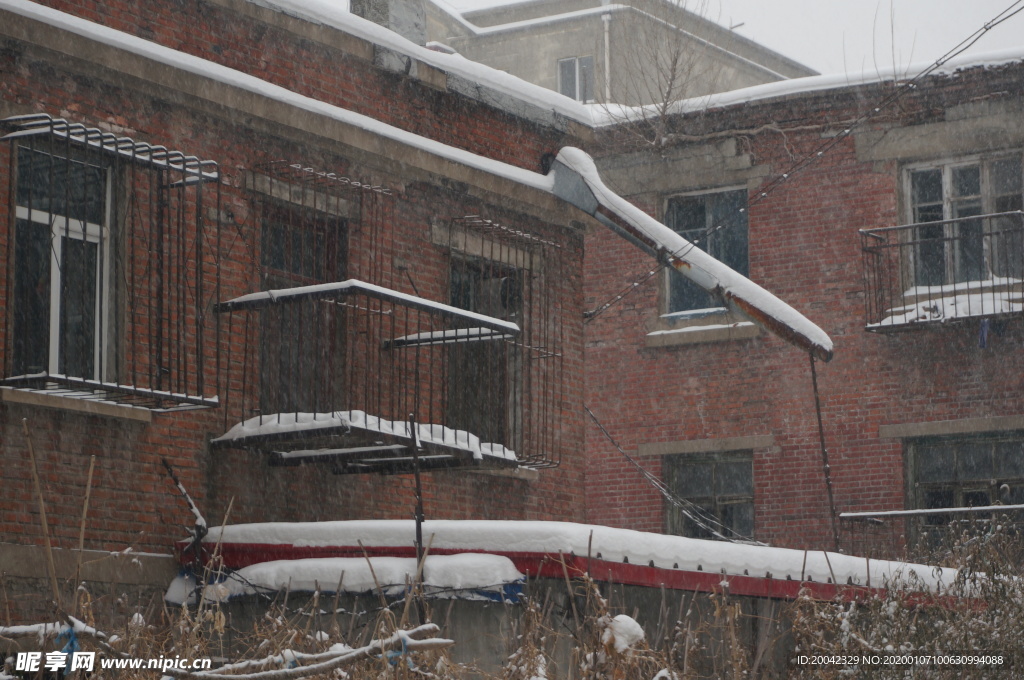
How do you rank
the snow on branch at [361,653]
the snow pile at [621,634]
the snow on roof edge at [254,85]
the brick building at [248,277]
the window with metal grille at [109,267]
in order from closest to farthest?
the snow on branch at [361,653] < the snow pile at [621,634] < the window with metal grille at [109,267] < the brick building at [248,277] < the snow on roof edge at [254,85]

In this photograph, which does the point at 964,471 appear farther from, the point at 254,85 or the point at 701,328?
the point at 254,85

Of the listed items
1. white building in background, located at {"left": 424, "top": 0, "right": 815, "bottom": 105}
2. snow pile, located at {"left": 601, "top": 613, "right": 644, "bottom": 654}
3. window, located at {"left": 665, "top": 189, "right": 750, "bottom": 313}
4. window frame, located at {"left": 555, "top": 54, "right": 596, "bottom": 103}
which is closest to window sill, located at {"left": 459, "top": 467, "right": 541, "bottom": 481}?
window, located at {"left": 665, "top": 189, "right": 750, "bottom": 313}

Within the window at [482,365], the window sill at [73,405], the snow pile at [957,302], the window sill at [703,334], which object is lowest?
the window sill at [73,405]

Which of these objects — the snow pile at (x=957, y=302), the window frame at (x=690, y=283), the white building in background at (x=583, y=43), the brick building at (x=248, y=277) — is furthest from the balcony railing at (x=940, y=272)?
the white building in background at (x=583, y=43)

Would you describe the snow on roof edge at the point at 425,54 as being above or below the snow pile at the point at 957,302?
above

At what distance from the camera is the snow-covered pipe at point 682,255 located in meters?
11.5

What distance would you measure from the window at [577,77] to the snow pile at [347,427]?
25.1 meters

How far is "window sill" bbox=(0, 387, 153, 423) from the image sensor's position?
26.4 feet

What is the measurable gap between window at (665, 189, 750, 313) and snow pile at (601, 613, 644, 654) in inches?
485

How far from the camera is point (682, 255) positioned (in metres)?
12.0

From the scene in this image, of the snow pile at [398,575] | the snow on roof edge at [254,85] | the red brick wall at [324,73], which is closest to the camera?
the snow pile at [398,575]

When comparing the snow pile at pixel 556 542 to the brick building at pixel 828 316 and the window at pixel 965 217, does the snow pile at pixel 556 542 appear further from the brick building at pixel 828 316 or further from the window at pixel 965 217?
the window at pixel 965 217

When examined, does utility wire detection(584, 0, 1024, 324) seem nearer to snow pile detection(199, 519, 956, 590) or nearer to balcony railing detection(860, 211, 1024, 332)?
balcony railing detection(860, 211, 1024, 332)

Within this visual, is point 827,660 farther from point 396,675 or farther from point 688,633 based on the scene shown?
point 396,675
